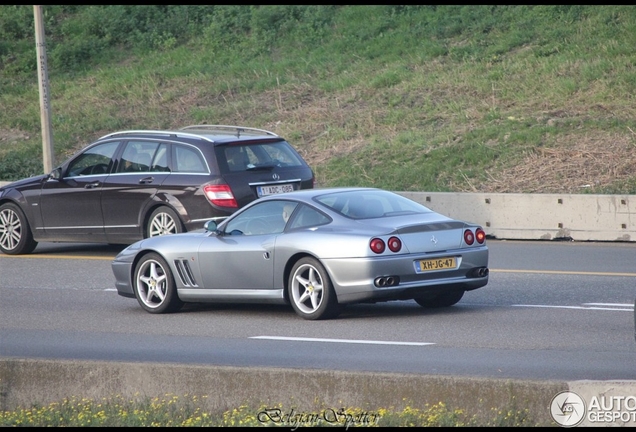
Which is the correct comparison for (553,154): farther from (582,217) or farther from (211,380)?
(211,380)

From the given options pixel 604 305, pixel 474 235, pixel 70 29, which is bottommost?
pixel 604 305

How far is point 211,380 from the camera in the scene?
707 cm

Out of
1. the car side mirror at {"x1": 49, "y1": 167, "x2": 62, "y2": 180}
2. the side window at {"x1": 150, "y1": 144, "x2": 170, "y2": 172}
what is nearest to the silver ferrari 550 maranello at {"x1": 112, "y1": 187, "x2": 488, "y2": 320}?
the side window at {"x1": 150, "y1": 144, "x2": 170, "y2": 172}

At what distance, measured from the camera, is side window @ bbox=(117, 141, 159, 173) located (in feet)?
52.3

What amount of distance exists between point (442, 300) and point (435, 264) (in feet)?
3.16

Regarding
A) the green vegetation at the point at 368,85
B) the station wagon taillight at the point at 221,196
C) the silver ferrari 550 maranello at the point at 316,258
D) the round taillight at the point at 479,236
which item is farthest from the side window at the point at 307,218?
the green vegetation at the point at 368,85

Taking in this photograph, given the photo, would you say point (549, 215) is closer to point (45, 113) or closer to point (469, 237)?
point (469, 237)

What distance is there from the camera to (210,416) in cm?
666

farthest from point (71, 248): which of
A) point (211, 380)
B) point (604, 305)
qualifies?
point (211, 380)

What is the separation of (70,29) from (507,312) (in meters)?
28.3

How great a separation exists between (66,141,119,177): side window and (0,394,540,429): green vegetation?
31.1 feet

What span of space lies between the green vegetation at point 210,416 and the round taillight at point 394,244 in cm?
362

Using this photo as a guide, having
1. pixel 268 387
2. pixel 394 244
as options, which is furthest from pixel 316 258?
pixel 268 387

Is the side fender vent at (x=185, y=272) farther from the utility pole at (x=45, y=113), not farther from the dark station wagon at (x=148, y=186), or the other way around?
the utility pole at (x=45, y=113)
